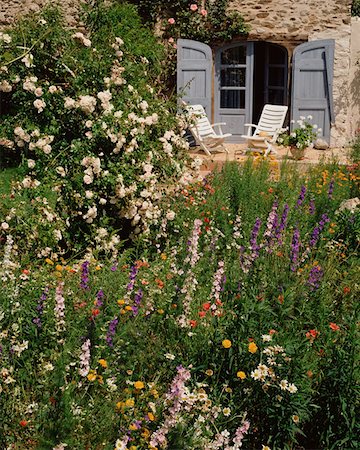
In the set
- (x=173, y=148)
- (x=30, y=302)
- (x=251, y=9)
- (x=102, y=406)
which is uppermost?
(x=251, y=9)

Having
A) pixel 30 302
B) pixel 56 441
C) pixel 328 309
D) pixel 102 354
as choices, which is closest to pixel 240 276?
pixel 328 309

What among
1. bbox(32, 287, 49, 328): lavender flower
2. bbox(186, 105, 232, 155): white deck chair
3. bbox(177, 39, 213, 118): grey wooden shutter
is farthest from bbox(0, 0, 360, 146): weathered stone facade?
bbox(32, 287, 49, 328): lavender flower

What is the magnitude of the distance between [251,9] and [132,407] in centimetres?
938

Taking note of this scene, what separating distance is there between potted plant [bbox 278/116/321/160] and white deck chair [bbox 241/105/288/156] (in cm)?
18

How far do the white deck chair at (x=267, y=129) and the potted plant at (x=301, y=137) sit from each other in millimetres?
179

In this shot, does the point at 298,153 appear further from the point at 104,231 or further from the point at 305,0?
the point at 104,231

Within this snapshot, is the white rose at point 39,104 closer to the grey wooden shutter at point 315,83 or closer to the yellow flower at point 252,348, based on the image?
the yellow flower at point 252,348

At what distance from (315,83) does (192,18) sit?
228cm

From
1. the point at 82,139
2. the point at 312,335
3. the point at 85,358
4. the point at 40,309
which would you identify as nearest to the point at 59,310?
the point at 40,309

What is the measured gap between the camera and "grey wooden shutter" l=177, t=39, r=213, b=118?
10984mm

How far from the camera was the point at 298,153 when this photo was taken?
10484 mm

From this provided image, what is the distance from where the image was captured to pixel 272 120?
1144cm

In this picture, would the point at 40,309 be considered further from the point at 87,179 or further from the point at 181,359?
the point at 87,179

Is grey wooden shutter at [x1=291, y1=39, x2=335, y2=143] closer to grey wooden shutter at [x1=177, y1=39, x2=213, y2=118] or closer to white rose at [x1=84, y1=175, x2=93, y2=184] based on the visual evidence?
grey wooden shutter at [x1=177, y1=39, x2=213, y2=118]
